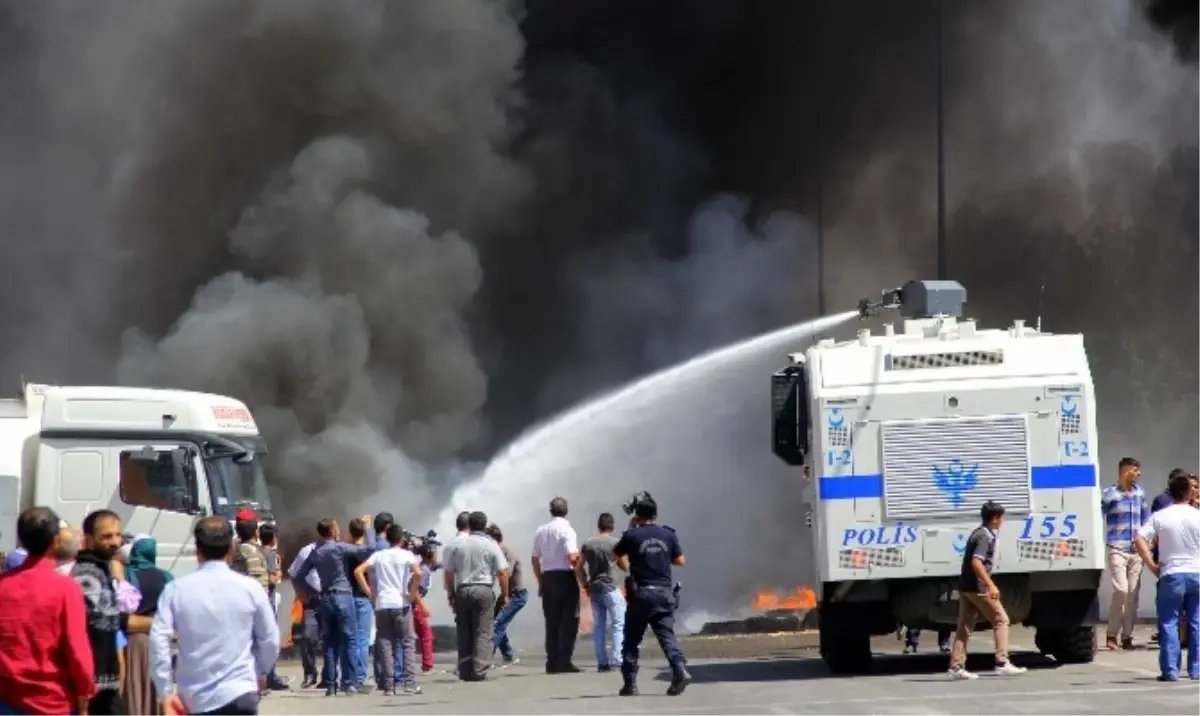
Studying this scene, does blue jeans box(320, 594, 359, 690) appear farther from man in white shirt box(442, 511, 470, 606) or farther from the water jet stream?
the water jet stream

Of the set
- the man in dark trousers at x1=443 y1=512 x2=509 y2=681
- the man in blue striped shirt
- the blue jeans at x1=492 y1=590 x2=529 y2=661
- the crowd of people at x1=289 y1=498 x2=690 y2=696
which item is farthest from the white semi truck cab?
the man in blue striped shirt

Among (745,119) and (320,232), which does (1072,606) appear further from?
(745,119)

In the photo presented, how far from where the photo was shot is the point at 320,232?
115ft

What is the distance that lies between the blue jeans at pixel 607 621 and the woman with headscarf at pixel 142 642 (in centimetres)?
798

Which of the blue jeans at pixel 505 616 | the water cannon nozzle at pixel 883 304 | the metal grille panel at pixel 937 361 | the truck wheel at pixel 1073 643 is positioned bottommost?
the truck wheel at pixel 1073 643

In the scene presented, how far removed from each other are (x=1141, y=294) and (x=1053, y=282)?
86.0 inches

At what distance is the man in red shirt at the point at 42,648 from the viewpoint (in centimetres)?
812

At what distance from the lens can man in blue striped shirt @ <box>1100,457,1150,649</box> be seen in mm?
17375

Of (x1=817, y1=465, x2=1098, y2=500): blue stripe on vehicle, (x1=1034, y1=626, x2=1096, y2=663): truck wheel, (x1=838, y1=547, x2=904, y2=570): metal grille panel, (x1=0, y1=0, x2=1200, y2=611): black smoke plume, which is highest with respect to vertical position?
(x1=0, y1=0, x2=1200, y2=611): black smoke plume

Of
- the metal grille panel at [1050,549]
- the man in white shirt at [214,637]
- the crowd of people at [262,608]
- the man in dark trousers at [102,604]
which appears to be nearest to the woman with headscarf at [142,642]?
the crowd of people at [262,608]

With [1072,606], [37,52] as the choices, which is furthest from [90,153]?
[1072,606]

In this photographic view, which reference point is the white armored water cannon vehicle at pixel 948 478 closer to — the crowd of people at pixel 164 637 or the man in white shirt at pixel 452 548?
the man in white shirt at pixel 452 548

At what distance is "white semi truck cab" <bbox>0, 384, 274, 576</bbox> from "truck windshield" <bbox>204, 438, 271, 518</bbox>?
17mm

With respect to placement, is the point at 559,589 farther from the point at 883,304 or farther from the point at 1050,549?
the point at 1050,549
